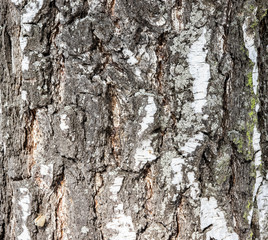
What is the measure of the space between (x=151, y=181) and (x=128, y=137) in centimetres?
17

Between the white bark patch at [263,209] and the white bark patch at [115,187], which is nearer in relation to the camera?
the white bark patch at [115,187]

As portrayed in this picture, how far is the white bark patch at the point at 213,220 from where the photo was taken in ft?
3.19

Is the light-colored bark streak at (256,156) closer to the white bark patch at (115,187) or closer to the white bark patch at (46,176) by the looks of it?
the white bark patch at (115,187)

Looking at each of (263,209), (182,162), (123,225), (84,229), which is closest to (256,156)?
(263,209)

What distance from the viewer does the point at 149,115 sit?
937 mm

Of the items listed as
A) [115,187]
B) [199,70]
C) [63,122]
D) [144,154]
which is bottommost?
[115,187]

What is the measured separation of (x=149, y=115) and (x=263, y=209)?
0.60 meters

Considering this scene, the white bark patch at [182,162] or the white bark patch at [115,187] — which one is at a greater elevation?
the white bark patch at [182,162]

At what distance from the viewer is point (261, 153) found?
1.11 m

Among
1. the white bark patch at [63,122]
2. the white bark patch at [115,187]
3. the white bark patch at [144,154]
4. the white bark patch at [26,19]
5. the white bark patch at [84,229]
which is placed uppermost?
the white bark patch at [26,19]

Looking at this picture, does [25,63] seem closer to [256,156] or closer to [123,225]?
[123,225]

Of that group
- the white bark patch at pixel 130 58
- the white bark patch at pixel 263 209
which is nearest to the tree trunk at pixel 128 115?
the white bark patch at pixel 130 58

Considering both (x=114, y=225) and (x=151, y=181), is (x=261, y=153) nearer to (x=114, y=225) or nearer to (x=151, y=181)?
(x=151, y=181)

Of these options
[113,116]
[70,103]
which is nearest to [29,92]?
[70,103]
